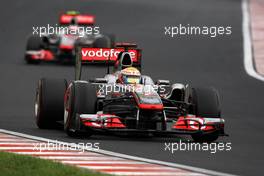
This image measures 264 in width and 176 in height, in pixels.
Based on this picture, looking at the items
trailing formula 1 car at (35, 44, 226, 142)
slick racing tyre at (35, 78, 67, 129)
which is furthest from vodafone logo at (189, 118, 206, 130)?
slick racing tyre at (35, 78, 67, 129)

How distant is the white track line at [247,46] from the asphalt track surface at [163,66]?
0.76ft

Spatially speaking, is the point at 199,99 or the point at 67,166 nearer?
the point at 67,166

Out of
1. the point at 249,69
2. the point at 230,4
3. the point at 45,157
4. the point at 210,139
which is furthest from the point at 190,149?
the point at 230,4

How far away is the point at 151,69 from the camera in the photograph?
36.5 m

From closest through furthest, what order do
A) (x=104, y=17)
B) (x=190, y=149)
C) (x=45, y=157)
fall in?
1. (x=45, y=157)
2. (x=190, y=149)
3. (x=104, y=17)

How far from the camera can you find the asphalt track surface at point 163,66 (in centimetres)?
1908

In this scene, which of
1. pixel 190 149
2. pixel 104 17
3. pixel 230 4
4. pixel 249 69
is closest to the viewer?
pixel 190 149

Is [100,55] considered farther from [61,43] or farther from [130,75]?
[61,43]

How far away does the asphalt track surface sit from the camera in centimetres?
1908

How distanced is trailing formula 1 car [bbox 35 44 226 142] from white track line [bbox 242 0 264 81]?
38.5ft

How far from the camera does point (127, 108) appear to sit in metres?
20.5

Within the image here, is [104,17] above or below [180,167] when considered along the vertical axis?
above

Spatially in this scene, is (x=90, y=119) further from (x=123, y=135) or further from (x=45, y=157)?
(x=45, y=157)

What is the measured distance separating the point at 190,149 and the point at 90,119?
1.88m
